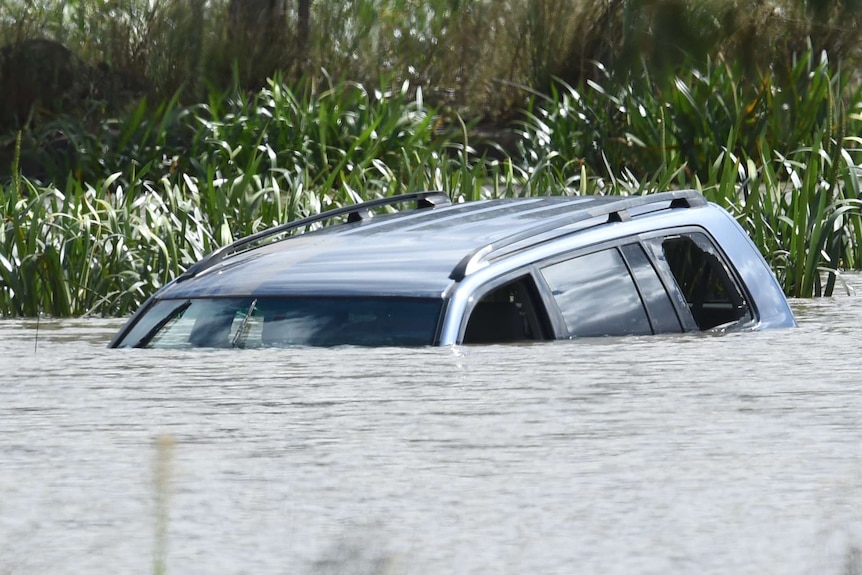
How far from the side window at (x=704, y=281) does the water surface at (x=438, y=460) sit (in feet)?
1.37

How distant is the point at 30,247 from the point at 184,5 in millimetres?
8509

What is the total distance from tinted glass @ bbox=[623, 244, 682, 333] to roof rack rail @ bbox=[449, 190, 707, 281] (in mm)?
127

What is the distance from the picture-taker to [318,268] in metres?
4.43

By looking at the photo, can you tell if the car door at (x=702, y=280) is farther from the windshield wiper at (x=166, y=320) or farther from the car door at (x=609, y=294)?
the windshield wiper at (x=166, y=320)

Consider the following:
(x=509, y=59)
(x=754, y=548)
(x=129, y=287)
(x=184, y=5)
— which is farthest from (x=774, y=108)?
(x=754, y=548)

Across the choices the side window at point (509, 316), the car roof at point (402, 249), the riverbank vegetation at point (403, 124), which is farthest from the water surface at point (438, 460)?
the riverbank vegetation at point (403, 124)

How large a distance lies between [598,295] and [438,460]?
1482 mm

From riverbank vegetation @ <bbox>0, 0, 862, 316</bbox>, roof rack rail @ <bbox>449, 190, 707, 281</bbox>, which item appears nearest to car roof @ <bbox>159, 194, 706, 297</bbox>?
roof rack rail @ <bbox>449, 190, 707, 281</bbox>

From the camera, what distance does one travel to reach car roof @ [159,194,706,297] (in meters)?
4.26

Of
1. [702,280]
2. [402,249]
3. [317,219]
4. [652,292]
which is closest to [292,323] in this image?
[402,249]

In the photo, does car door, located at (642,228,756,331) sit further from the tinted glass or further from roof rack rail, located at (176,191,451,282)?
roof rack rail, located at (176,191,451,282)

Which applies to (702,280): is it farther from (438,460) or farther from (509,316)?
(438,460)

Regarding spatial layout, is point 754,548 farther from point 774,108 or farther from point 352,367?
point 774,108

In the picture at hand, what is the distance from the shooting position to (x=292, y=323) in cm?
430
